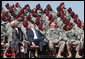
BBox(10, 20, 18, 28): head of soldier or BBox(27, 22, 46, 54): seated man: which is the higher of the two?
BBox(10, 20, 18, 28): head of soldier

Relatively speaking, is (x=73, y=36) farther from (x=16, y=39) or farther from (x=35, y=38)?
(x=16, y=39)

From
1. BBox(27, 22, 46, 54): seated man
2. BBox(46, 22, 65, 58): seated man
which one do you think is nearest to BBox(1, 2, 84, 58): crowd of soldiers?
BBox(46, 22, 65, 58): seated man

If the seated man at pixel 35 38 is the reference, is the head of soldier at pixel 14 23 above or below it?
above

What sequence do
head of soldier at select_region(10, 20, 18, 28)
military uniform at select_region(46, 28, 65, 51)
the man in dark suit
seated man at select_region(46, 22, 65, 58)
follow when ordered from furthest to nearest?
military uniform at select_region(46, 28, 65, 51) < seated man at select_region(46, 22, 65, 58) < the man in dark suit < head of soldier at select_region(10, 20, 18, 28)

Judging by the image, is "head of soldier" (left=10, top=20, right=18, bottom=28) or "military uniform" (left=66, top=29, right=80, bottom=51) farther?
"military uniform" (left=66, top=29, right=80, bottom=51)

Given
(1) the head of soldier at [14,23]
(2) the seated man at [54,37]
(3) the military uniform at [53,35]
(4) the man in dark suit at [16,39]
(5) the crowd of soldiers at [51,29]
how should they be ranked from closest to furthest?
(1) the head of soldier at [14,23], (4) the man in dark suit at [16,39], (5) the crowd of soldiers at [51,29], (2) the seated man at [54,37], (3) the military uniform at [53,35]

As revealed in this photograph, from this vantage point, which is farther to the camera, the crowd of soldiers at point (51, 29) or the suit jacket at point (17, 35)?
the crowd of soldiers at point (51, 29)

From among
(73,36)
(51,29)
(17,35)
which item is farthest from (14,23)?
(73,36)

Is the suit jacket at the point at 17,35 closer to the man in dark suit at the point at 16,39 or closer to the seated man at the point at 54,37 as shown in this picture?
the man in dark suit at the point at 16,39

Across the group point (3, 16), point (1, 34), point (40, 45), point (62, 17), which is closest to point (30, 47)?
point (40, 45)

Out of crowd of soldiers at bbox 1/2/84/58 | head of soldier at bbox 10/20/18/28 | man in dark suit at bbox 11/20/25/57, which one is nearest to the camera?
head of soldier at bbox 10/20/18/28

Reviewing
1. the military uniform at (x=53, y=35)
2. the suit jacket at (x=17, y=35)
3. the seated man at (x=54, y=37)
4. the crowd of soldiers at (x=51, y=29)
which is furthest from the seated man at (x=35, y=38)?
the military uniform at (x=53, y=35)

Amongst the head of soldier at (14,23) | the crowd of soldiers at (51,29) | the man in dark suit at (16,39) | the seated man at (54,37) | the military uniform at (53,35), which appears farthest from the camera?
the military uniform at (53,35)

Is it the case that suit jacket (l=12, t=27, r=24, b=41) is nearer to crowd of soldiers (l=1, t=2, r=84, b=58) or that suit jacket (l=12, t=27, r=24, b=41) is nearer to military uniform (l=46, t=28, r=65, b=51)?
crowd of soldiers (l=1, t=2, r=84, b=58)
